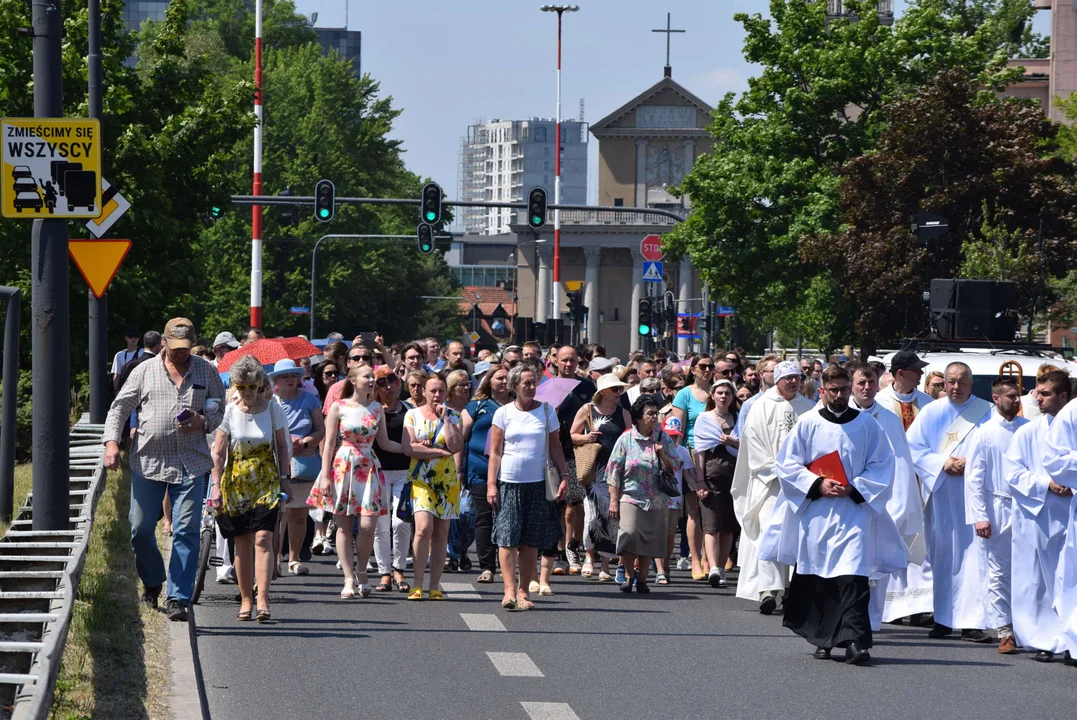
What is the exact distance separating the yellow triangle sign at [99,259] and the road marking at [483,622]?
651cm

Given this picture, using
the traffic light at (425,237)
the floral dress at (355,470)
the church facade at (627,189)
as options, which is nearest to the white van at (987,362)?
the floral dress at (355,470)

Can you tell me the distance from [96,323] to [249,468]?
803cm

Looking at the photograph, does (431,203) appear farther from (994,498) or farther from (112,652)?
(112,652)

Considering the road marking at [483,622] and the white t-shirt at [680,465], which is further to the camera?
the white t-shirt at [680,465]

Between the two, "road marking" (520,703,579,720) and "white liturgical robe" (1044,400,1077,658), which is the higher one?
"white liturgical robe" (1044,400,1077,658)

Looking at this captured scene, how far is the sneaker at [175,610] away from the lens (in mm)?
10672

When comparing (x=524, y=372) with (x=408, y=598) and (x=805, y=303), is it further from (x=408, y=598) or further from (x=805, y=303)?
(x=805, y=303)

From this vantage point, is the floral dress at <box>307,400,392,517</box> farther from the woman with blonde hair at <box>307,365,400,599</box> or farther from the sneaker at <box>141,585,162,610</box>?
the sneaker at <box>141,585,162,610</box>

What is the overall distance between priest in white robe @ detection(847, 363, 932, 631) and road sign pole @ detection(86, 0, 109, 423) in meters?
9.53

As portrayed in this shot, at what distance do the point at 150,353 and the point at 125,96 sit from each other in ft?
24.5

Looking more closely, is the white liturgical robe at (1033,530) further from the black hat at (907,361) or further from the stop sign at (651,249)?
the stop sign at (651,249)

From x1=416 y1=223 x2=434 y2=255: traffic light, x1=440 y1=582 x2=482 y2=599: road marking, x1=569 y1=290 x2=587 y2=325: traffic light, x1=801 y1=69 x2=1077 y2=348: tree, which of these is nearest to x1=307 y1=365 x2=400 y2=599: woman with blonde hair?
x1=440 y1=582 x2=482 y2=599: road marking

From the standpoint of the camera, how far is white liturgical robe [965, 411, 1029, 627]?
11.4 metres

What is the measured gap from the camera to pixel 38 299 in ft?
35.8
